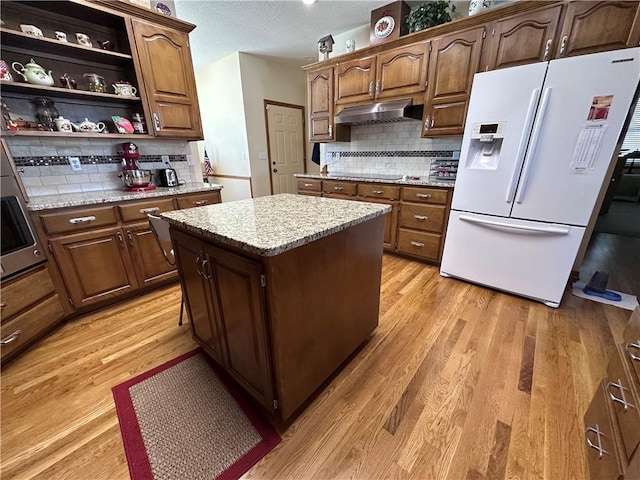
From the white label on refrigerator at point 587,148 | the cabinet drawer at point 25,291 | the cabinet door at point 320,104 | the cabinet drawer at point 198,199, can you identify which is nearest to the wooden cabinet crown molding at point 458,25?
the cabinet door at point 320,104

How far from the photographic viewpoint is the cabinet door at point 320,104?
3.38 meters

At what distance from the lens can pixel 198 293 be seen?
1380 mm

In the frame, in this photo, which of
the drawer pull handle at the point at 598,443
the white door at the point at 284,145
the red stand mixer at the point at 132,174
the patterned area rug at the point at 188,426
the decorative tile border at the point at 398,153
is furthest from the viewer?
the white door at the point at 284,145

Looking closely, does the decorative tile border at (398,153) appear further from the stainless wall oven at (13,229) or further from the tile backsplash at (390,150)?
the stainless wall oven at (13,229)

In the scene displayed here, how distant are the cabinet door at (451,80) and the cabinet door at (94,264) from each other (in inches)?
122

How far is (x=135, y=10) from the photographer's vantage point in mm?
2088

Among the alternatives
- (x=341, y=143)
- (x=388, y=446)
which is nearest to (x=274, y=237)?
(x=388, y=446)

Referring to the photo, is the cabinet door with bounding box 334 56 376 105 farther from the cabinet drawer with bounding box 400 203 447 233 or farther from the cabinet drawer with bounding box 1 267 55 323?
the cabinet drawer with bounding box 1 267 55 323

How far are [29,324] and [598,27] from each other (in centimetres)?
429

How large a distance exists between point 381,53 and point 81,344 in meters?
3.80

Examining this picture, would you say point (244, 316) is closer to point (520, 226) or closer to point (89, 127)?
point (520, 226)

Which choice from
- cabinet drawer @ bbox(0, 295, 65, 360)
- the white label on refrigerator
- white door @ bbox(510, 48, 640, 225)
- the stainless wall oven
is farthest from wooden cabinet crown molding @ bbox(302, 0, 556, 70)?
cabinet drawer @ bbox(0, 295, 65, 360)

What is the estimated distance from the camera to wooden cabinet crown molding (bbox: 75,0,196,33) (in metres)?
1.94

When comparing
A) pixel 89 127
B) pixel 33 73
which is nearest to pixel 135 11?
pixel 33 73
